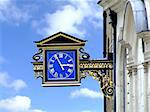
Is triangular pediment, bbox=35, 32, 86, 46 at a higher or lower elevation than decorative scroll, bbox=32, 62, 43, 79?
higher

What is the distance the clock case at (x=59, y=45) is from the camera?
18.8 meters

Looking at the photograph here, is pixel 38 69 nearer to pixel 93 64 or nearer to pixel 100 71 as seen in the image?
pixel 93 64

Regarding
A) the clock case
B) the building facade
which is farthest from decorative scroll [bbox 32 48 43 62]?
the building facade

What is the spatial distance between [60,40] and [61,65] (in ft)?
2.09

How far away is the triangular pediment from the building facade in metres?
1.09

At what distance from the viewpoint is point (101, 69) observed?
1916cm

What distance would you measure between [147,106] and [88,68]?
130 inches

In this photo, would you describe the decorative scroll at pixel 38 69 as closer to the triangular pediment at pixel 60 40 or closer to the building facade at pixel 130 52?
the triangular pediment at pixel 60 40

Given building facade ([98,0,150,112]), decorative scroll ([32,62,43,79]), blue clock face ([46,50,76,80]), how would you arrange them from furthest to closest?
1. decorative scroll ([32,62,43,79])
2. blue clock face ([46,50,76,80])
3. building facade ([98,0,150,112])

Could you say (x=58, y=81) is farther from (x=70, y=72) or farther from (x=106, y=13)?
(x=106, y=13)

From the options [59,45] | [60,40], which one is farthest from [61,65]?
[60,40]

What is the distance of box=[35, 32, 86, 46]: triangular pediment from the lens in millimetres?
18844

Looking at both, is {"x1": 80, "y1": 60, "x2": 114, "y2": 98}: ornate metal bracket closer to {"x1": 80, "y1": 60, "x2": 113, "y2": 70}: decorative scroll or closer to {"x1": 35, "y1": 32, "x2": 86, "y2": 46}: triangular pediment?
{"x1": 80, "y1": 60, "x2": 113, "y2": 70}: decorative scroll

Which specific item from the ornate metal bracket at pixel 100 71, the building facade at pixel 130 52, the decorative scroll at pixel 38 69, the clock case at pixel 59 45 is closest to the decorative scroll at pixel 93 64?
the ornate metal bracket at pixel 100 71
